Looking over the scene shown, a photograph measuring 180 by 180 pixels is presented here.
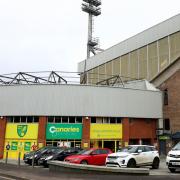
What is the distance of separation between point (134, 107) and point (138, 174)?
23.6m

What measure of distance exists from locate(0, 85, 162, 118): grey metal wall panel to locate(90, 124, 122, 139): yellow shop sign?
125 cm

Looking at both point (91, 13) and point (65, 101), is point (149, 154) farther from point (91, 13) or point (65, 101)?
point (91, 13)

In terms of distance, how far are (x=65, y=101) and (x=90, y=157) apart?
47.3 feet

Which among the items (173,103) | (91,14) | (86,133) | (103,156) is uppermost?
(91,14)

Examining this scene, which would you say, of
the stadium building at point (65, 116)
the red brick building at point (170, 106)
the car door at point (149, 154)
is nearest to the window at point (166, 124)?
the red brick building at point (170, 106)

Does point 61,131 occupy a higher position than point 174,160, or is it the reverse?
point 61,131

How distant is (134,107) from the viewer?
4172cm

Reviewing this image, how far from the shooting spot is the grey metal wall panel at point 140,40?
162ft

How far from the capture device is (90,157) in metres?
25.7

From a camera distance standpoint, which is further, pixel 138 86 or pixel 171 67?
pixel 138 86

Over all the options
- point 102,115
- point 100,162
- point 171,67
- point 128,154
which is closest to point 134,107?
point 102,115

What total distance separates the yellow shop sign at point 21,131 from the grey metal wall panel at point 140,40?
23107 mm

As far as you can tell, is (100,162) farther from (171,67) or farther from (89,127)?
(171,67)

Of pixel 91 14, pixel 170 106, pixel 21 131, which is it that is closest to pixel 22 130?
pixel 21 131
